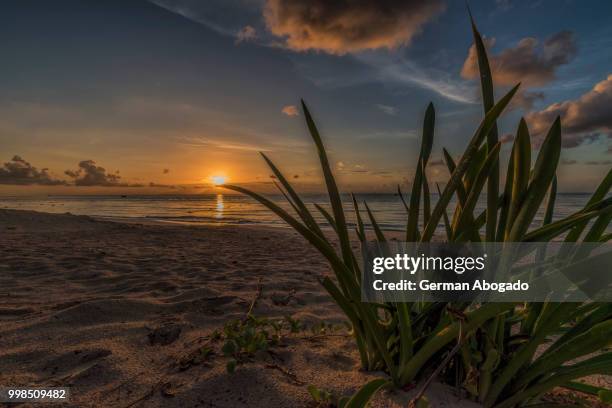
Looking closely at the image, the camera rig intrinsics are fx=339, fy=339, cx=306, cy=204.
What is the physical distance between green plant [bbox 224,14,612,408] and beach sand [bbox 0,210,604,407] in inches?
6.3

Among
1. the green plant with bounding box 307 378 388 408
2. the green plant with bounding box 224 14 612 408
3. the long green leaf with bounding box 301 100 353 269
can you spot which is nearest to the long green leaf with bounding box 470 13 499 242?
the green plant with bounding box 224 14 612 408

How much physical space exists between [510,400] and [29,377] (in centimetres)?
187

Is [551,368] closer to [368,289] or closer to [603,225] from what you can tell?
[603,225]

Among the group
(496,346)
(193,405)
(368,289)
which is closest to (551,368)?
(496,346)

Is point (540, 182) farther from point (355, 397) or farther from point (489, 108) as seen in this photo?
point (355, 397)

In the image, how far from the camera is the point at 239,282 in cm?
356

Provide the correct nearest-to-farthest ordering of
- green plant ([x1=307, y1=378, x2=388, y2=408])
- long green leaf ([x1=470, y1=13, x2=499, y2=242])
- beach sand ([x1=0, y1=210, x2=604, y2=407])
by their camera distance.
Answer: green plant ([x1=307, y1=378, x2=388, y2=408]) → long green leaf ([x1=470, y1=13, x2=499, y2=242]) → beach sand ([x1=0, y1=210, x2=604, y2=407])

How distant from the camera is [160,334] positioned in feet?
6.23

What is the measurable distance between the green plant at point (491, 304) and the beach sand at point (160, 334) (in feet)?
0.52

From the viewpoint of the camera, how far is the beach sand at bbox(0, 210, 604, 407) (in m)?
1.26

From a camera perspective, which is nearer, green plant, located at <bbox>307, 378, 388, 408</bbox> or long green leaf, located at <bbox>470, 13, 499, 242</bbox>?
green plant, located at <bbox>307, 378, 388, 408</bbox>

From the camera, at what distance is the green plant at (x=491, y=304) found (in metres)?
0.91

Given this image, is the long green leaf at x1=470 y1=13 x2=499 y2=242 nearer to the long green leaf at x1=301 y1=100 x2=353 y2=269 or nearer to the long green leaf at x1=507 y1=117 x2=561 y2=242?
the long green leaf at x1=507 y1=117 x2=561 y2=242

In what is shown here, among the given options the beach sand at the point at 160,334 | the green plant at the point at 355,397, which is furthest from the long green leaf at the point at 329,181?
the beach sand at the point at 160,334
